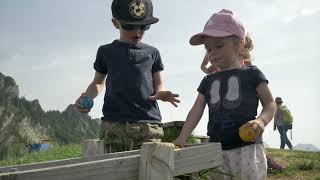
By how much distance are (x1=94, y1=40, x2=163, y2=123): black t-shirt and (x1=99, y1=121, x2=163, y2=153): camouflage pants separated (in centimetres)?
5

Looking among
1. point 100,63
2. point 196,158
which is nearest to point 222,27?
point 196,158

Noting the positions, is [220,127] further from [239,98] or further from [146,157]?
[146,157]

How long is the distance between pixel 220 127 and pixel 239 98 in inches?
9.6

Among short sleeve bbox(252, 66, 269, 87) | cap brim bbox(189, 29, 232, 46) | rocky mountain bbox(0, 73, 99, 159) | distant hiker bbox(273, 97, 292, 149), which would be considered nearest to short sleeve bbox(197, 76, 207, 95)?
cap brim bbox(189, 29, 232, 46)

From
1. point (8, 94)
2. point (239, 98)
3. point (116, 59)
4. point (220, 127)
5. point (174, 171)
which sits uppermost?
point (8, 94)

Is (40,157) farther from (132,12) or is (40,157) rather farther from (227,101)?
(227,101)

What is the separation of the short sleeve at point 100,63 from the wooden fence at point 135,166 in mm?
1789

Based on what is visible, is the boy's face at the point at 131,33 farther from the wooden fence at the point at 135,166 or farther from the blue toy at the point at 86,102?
the wooden fence at the point at 135,166

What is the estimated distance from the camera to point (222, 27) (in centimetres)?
343

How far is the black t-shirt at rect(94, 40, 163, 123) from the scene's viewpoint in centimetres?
408

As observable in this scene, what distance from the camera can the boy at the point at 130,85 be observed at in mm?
4078

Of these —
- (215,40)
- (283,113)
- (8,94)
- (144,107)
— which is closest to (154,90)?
(144,107)

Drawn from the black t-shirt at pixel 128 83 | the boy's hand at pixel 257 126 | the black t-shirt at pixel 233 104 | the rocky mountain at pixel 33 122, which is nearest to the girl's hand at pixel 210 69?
the black t-shirt at pixel 128 83

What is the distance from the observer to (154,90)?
4.36 meters
